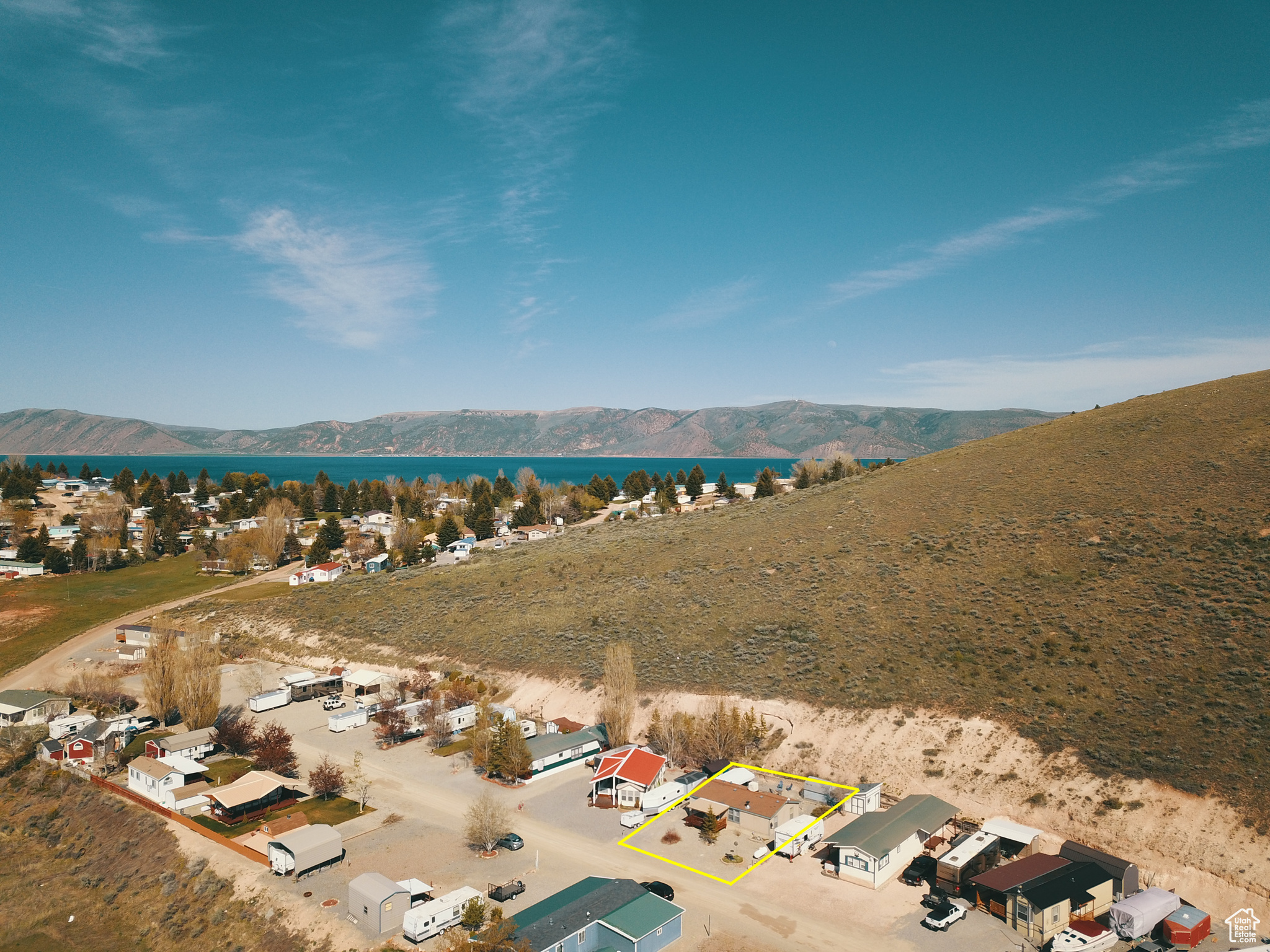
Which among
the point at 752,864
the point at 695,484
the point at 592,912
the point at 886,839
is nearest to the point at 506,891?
the point at 592,912

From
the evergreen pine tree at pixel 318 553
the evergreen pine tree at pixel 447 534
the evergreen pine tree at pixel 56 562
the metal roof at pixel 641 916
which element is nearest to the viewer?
the metal roof at pixel 641 916

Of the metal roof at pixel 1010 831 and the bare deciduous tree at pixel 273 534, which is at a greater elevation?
the bare deciduous tree at pixel 273 534

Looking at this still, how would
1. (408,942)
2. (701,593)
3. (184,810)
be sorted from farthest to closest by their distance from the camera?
1. (701,593)
2. (184,810)
3. (408,942)

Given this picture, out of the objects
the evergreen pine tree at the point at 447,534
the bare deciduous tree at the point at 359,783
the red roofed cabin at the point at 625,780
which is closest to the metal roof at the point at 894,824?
the red roofed cabin at the point at 625,780

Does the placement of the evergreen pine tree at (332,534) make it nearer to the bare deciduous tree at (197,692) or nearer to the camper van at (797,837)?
the bare deciduous tree at (197,692)

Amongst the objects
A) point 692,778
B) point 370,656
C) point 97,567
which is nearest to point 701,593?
point 692,778

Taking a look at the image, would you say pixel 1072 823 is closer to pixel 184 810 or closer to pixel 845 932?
pixel 845 932

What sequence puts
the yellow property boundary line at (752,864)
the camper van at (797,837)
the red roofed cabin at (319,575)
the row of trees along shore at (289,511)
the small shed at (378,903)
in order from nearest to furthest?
the small shed at (378,903) → the yellow property boundary line at (752,864) → the camper van at (797,837) → the red roofed cabin at (319,575) → the row of trees along shore at (289,511)
